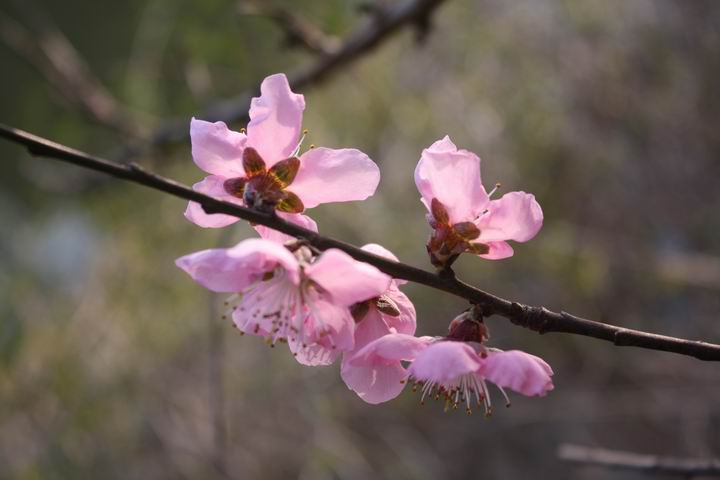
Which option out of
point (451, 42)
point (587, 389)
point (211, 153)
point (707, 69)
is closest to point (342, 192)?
point (211, 153)

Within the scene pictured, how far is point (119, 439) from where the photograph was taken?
7.89ft

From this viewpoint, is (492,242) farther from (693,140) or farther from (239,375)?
(693,140)

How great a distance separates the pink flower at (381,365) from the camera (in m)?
0.52

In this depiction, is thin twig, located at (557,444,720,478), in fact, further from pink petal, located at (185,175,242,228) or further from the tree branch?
the tree branch

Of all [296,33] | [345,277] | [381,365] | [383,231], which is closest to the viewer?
[345,277]

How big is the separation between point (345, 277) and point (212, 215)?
0.51 feet

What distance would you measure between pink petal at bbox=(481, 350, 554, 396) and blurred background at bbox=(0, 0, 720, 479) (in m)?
1.28

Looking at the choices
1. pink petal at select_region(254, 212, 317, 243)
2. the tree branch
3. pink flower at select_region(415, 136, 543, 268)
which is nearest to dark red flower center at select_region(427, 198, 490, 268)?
pink flower at select_region(415, 136, 543, 268)

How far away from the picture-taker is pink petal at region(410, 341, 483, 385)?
0.48m

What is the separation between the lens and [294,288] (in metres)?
0.54

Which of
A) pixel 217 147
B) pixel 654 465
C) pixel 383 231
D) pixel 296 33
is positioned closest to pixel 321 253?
pixel 217 147

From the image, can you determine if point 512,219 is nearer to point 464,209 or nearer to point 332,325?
point 464,209

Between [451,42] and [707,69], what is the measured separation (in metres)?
1.04

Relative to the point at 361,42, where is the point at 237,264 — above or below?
below
